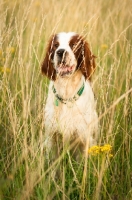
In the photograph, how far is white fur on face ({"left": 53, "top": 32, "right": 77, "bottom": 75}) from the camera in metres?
2.76

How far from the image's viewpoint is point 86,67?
9.48 ft

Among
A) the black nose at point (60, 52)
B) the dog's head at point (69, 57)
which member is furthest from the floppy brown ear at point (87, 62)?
the black nose at point (60, 52)

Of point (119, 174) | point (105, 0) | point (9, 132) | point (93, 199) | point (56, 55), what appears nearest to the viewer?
point (93, 199)

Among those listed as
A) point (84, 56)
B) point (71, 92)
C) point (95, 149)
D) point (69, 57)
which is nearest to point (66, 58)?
point (69, 57)

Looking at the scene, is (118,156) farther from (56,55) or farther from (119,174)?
(56,55)

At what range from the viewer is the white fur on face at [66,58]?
276 centimetres

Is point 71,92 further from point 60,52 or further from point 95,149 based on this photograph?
point 95,149

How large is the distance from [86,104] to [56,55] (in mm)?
461

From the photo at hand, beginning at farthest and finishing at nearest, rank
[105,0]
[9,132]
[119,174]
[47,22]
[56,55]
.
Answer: [105,0]
[47,22]
[56,55]
[9,132]
[119,174]

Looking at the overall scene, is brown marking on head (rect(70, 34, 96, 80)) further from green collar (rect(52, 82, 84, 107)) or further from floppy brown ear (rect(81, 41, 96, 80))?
green collar (rect(52, 82, 84, 107))

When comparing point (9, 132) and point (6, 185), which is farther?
point (9, 132)

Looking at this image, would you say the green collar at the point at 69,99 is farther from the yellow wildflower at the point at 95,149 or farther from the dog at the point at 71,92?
A: the yellow wildflower at the point at 95,149

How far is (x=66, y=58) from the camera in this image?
2764 mm

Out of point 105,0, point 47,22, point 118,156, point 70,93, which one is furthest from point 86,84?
point 105,0
